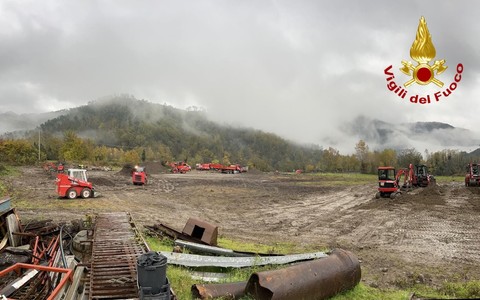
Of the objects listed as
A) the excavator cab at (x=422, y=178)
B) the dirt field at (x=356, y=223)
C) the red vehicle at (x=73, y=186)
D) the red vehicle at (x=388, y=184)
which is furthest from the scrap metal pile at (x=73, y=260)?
the excavator cab at (x=422, y=178)

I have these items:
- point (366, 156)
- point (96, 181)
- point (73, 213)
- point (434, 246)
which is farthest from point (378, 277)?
point (366, 156)

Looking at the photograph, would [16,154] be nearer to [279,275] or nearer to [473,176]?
[473,176]

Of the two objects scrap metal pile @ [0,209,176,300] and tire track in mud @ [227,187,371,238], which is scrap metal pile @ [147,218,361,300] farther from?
tire track in mud @ [227,187,371,238]

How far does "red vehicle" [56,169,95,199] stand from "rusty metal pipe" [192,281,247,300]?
1904 centimetres

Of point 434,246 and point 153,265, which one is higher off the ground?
point 153,265

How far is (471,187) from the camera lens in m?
36.6

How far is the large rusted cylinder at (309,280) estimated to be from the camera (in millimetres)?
5945

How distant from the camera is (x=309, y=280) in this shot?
642 cm

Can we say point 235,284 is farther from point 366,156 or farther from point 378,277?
point 366,156

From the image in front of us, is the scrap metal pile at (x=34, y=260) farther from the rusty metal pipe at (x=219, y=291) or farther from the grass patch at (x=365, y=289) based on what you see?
the rusty metal pipe at (x=219, y=291)

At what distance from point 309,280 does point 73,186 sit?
20.4m

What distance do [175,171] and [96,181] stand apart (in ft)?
93.9

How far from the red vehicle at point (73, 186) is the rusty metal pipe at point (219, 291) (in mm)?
19037

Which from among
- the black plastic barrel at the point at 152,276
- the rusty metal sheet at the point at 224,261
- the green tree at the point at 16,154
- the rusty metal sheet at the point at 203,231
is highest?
the green tree at the point at 16,154
